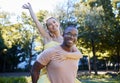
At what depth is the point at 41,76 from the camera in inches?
89.6

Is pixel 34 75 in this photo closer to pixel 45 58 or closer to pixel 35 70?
pixel 35 70

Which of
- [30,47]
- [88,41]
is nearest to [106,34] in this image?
[88,41]

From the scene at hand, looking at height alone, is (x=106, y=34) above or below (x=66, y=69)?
below

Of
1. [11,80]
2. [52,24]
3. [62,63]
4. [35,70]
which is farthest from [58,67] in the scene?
[11,80]

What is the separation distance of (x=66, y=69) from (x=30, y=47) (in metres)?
32.6

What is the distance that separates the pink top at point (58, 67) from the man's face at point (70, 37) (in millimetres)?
64

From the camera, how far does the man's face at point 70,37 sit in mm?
2070

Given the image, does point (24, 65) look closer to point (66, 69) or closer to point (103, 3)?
point (103, 3)

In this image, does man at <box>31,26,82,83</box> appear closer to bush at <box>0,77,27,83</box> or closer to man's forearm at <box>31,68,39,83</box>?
man's forearm at <box>31,68,39,83</box>

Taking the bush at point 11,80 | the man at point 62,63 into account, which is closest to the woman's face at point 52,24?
the man at point 62,63

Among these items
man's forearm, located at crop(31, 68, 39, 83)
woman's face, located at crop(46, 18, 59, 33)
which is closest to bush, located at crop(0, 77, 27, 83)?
woman's face, located at crop(46, 18, 59, 33)

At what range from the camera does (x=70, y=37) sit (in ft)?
6.80

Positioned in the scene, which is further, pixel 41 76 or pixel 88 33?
pixel 88 33

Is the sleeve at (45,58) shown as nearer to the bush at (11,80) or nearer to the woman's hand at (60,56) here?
the woman's hand at (60,56)
